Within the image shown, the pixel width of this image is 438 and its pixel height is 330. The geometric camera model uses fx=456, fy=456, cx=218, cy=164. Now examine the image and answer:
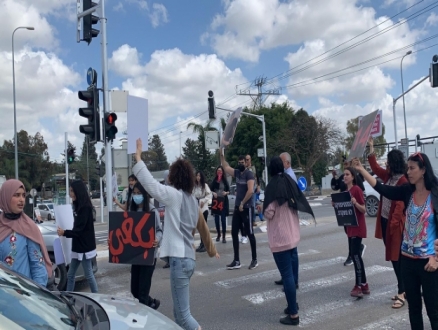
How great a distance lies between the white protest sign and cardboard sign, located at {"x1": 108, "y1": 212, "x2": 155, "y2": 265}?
0.63 m

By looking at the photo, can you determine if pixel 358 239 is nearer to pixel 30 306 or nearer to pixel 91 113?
pixel 30 306

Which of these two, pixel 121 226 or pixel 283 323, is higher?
pixel 121 226

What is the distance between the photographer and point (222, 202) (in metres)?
11.2

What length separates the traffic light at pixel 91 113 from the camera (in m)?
10.6

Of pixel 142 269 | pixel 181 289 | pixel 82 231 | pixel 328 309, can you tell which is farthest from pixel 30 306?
pixel 328 309

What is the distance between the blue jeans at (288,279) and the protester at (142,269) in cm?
147

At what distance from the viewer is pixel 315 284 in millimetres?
7188

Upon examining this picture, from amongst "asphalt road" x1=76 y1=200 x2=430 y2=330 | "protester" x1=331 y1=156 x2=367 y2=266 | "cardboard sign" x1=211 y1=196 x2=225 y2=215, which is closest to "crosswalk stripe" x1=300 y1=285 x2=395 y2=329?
"asphalt road" x1=76 y1=200 x2=430 y2=330

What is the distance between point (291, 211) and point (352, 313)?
150cm

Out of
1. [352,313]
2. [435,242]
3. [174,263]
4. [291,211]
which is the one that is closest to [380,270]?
[352,313]

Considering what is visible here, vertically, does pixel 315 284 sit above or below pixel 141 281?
below

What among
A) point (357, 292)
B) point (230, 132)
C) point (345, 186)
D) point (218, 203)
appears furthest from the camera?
point (218, 203)

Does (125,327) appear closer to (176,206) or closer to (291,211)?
(176,206)

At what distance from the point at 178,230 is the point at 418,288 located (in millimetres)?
2235
